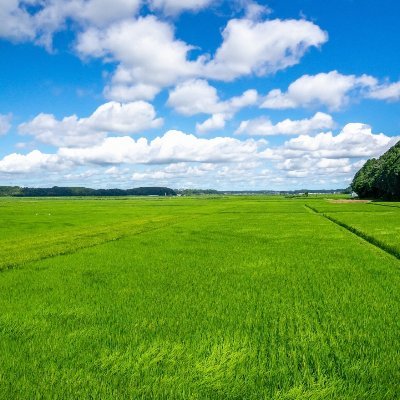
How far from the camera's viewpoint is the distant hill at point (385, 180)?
66475 millimetres

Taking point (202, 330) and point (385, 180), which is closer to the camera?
point (202, 330)

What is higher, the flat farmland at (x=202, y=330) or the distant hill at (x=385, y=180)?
the distant hill at (x=385, y=180)

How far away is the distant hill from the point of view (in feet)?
218

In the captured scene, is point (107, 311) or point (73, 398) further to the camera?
point (107, 311)

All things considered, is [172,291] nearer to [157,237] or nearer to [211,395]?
[211,395]

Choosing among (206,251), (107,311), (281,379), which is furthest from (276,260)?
(281,379)

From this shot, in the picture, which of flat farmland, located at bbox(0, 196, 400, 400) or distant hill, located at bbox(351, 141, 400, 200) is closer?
flat farmland, located at bbox(0, 196, 400, 400)

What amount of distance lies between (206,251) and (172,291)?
7.01 meters

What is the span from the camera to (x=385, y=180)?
7169 cm

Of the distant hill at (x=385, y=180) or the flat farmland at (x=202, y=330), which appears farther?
the distant hill at (x=385, y=180)

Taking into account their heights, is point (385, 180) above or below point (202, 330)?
above

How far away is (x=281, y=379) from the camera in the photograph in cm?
470

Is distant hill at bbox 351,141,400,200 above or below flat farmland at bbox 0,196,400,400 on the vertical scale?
above

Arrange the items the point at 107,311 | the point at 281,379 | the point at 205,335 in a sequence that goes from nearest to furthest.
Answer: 1. the point at 281,379
2. the point at 205,335
3. the point at 107,311
